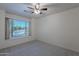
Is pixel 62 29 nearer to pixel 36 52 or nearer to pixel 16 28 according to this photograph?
pixel 36 52

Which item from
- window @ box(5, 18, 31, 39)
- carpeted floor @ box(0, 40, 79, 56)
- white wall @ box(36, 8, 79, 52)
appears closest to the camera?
carpeted floor @ box(0, 40, 79, 56)

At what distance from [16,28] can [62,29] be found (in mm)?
2768

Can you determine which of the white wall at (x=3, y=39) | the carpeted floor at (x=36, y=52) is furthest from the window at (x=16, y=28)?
the carpeted floor at (x=36, y=52)

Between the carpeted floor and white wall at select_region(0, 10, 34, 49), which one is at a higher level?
white wall at select_region(0, 10, 34, 49)

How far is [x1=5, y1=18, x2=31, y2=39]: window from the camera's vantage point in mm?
4078

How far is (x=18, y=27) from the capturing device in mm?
4742

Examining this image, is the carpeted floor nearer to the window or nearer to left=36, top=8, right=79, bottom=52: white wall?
left=36, top=8, right=79, bottom=52: white wall

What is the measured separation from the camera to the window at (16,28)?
408 centimetres

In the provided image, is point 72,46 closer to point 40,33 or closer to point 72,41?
point 72,41

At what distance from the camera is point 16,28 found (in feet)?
15.1

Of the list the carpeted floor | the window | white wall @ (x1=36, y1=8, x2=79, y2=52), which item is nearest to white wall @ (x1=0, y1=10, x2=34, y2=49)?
the window

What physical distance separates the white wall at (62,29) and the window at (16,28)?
1.12 m

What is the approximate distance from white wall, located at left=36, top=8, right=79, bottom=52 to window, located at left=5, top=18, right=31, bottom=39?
1120 mm

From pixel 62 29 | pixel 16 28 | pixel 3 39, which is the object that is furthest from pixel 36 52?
pixel 16 28
